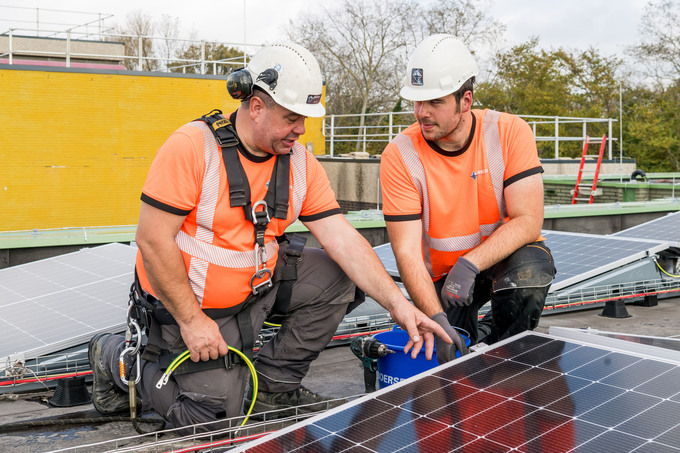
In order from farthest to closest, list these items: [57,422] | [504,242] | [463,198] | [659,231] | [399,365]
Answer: [659,231], [463,198], [504,242], [57,422], [399,365]

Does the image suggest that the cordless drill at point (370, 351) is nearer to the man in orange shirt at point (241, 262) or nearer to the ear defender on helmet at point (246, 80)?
the man in orange shirt at point (241, 262)

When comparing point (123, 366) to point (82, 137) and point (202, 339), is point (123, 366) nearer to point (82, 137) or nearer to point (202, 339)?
point (202, 339)

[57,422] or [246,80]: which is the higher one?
[246,80]

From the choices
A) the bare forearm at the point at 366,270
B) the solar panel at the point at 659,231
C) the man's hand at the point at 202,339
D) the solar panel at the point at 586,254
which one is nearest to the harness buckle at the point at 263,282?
the man's hand at the point at 202,339

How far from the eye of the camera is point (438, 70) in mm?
4039

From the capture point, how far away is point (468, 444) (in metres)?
2.26

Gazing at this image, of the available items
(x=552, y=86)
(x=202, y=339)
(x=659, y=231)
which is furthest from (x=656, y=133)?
(x=202, y=339)

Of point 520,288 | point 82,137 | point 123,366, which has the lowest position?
point 123,366

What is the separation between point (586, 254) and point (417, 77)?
294 centimetres

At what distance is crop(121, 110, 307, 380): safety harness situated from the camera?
356cm

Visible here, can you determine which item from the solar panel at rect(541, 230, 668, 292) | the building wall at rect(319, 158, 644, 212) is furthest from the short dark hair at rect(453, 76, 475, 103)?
the building wall at rect(319, 158, 644, 212)

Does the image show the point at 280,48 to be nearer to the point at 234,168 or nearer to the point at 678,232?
the point at 234,168

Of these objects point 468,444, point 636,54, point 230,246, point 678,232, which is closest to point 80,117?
point 678,232

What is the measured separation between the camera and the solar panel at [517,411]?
7.41 feet
